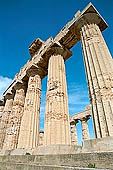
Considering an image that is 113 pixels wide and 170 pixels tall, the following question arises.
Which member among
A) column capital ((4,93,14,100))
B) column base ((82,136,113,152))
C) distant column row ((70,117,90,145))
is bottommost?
column base ((82,136,113,152))

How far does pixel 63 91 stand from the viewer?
7.44 metres

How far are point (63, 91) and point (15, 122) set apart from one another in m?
6.19

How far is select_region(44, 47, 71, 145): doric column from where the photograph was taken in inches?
229

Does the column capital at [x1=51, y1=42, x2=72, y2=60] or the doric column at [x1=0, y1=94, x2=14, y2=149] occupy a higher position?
the column capital at [x1=51, y1=42, x2=72, y2=60]

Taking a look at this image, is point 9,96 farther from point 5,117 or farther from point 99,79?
point 99,79

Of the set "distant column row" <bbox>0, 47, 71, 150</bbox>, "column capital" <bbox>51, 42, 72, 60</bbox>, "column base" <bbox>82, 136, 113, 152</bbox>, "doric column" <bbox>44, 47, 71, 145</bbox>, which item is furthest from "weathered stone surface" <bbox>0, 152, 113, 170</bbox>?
"column capital" <bbox>51, 42, 72, 60</bbox>

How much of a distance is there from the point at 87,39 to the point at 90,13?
2.04 metres

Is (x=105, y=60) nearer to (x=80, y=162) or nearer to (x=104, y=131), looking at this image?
(x=104, y=131)

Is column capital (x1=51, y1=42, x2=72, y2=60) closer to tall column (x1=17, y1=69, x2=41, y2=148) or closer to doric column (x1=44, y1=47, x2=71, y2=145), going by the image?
doric column (x1=44, y1=47, x2=71, y2=145)

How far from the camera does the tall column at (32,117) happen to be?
7.88m

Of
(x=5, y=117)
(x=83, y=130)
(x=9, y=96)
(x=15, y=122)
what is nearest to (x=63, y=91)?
(x=15, y=122)

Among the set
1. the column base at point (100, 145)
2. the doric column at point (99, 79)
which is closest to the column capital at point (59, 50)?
the doric column at point (99, 79)

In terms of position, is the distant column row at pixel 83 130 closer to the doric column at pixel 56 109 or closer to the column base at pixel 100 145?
the doric column at pixel 56 109

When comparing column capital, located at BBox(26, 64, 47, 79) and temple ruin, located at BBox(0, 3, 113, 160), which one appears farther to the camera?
column capital, located at BBox(26, 64, 47, 79)
